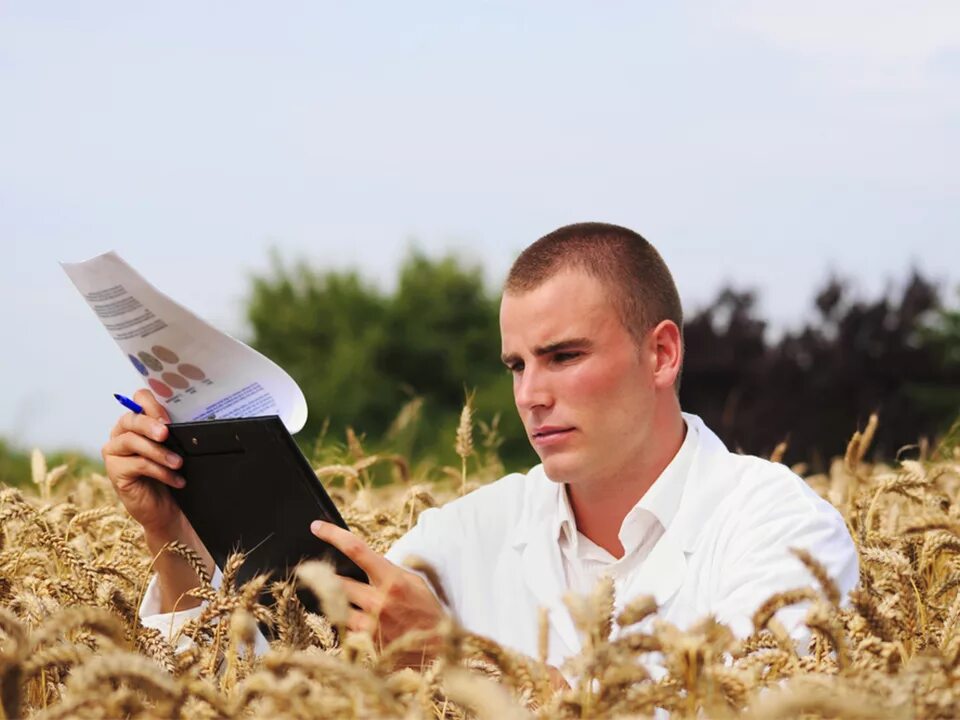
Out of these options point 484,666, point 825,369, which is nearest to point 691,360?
point 825,369

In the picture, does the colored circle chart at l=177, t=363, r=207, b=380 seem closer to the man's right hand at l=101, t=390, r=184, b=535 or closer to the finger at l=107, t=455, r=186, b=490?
the man's right hand at l=101, t=390, r=184, b=535

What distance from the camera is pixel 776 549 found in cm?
317

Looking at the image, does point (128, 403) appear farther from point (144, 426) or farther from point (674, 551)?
point (674, 551)

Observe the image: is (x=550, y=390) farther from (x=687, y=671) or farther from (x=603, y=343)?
(x=687, y=671)

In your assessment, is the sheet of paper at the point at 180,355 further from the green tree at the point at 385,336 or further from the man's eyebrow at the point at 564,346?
the green tree at the point at 385,336

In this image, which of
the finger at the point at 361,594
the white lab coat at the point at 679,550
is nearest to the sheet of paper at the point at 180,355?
the finger at the point at 361,594

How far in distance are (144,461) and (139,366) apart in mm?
287

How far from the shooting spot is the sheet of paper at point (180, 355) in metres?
3.25

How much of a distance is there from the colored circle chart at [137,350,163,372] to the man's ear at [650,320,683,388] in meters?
1.40

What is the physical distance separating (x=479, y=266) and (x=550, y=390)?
23922mm

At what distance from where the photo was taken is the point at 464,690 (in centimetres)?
162

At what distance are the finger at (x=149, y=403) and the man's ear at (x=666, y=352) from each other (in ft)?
4.63

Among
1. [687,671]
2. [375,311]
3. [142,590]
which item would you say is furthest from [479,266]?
[687,671]

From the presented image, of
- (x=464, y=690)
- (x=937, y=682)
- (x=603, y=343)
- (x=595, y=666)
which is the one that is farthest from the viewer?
(x=603, y=343)
